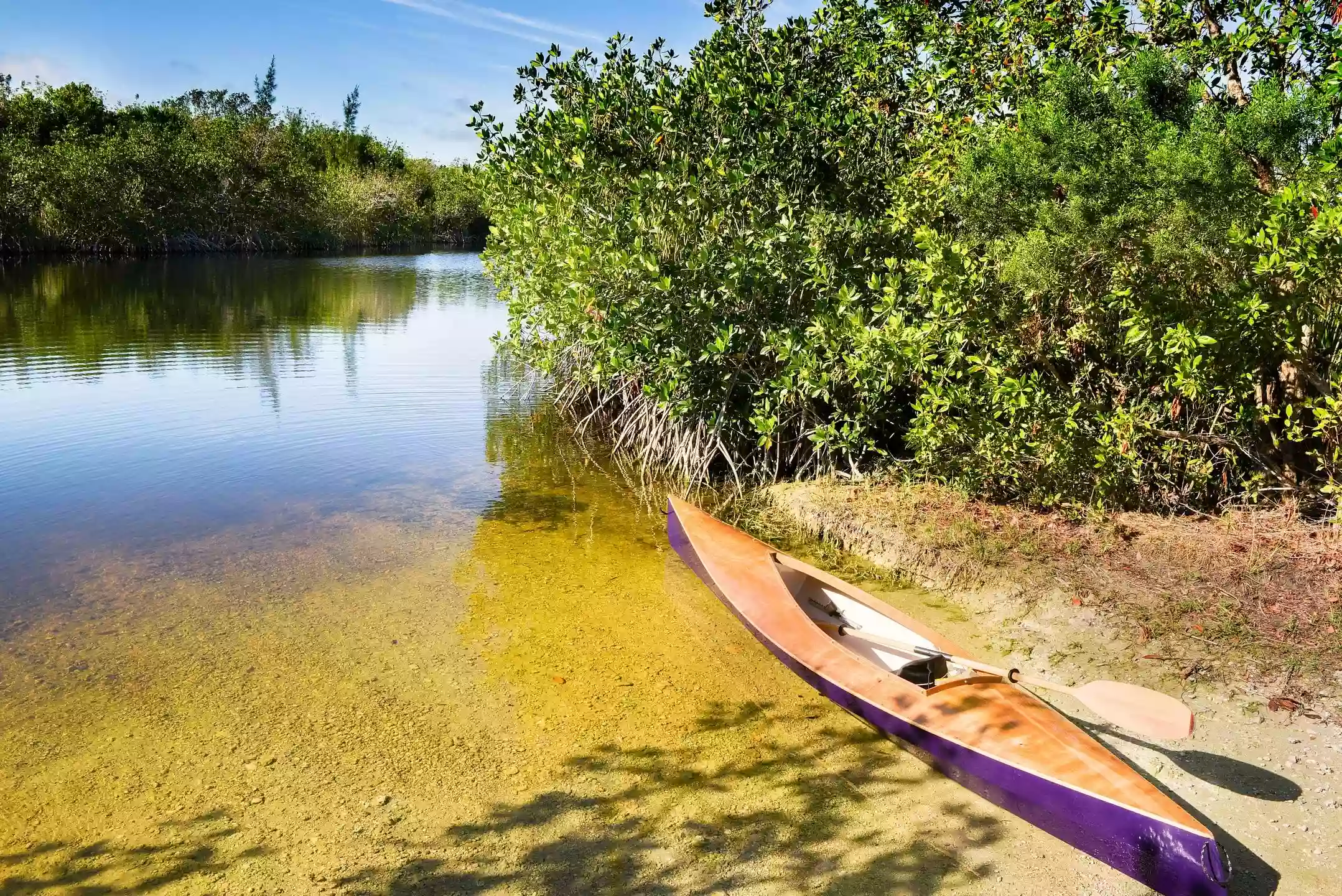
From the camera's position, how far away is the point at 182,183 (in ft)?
144

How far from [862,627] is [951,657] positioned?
98cm

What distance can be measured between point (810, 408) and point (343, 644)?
18.9 ft

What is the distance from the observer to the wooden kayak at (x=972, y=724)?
4.30m

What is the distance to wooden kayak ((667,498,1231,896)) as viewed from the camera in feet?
14.1

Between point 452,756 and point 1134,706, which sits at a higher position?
point 1134,706

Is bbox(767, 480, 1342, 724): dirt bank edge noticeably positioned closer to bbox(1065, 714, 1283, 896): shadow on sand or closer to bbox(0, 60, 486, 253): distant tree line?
bbox(1065, 714, 1283, 896): shadow on sand

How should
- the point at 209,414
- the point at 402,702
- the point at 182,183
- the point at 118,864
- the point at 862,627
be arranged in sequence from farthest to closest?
the point at 182,183
the point at 209,414
the point at 862,627
the point at 402,702
the point at 118,864

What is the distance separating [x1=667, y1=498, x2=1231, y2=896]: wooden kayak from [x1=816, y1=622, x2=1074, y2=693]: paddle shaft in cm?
4

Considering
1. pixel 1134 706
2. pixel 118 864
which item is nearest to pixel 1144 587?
pixel 1134 706

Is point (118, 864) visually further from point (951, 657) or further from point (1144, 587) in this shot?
point (1144, 587)

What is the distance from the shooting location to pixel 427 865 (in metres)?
4.57

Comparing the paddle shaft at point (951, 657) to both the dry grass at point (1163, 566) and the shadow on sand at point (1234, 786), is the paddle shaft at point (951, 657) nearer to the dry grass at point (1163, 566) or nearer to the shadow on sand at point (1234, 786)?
the shadow on sand at point (1234, 786)

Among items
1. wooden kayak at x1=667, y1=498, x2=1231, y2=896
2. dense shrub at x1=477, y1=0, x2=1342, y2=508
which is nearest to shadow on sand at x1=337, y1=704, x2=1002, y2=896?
wooden kayak at x1=667, y1=498, x2=1231, y2=896

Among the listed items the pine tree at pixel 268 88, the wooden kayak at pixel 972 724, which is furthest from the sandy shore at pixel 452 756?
the pine tree at pixel 268 88
